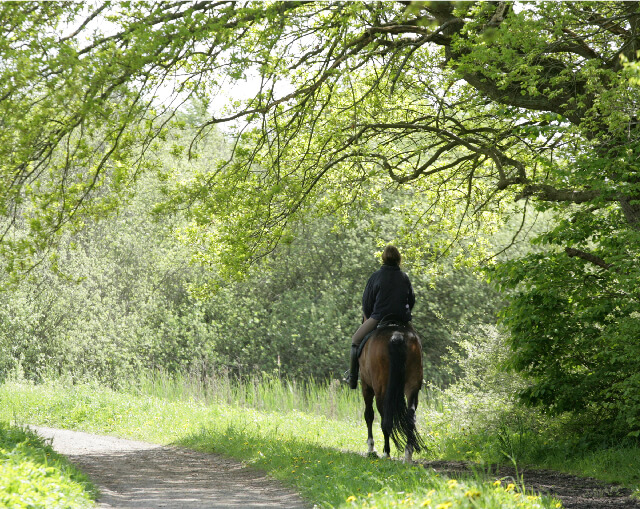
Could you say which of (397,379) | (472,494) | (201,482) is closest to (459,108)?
(397,379)

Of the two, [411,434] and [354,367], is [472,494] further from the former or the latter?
[354,367]

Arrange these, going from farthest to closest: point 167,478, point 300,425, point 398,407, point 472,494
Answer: point 300,425 → point 167,478 → point 398,407 → point 472,494

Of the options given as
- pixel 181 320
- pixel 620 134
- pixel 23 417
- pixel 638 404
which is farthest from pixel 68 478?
pixel 181 320

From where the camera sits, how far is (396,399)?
30.3ft

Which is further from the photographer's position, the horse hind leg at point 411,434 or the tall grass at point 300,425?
the tall grass at point 300,425

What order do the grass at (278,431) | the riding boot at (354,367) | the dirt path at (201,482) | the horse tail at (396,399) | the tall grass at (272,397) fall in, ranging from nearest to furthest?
the grass at (278,431) → the dirt path at (201,482) → the horse tail at (396,399) → the riding boot at (354,367) → the tall grass at (272,397)

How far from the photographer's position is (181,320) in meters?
23.7

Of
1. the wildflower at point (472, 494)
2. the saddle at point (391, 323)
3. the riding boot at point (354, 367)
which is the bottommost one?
the wildflower at point (472, 494)

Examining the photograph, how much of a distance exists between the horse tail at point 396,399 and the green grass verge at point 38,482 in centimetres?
364

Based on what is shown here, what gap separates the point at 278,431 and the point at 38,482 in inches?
275

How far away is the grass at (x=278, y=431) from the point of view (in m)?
5.73

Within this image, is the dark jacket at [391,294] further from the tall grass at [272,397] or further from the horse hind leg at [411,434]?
the tall grass at [272,397]

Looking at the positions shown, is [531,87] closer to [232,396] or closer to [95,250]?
[232,396]

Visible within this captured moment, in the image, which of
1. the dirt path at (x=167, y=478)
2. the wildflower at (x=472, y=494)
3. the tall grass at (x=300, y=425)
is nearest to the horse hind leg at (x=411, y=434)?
the tall grass at (x=300, y=425)
